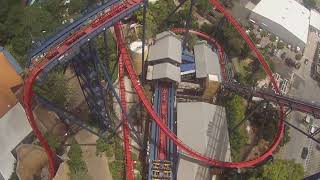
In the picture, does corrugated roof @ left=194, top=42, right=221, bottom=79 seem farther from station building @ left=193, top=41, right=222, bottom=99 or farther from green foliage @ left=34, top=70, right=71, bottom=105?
green foliage @ left=34, top=70, right=71, bottom=105

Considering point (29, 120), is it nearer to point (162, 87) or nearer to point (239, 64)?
point (162, 87)

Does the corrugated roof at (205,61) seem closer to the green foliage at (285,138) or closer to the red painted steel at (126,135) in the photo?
the red painted steel at (126,135)

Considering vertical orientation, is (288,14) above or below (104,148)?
above

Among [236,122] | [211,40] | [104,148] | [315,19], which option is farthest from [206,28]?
[104,148]

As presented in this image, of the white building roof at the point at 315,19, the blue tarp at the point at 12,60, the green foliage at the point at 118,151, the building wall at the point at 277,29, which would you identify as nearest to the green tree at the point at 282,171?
the green foliage at the point at 118,151

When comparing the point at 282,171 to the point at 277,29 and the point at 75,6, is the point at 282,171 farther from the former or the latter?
the point at 75,6

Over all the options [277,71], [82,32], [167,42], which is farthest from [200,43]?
[82,32]
